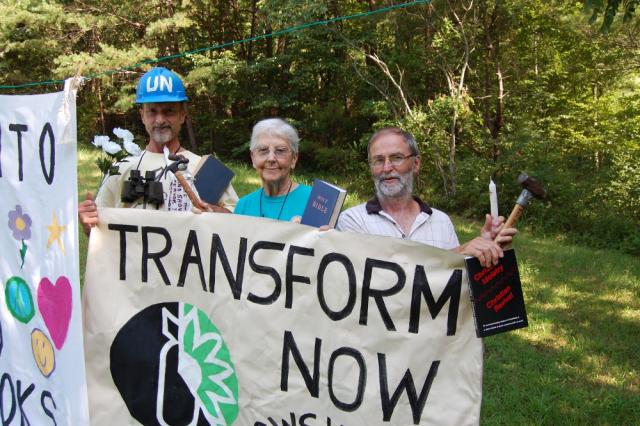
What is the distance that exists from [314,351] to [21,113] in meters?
1.66

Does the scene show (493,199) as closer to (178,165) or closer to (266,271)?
(266,271)

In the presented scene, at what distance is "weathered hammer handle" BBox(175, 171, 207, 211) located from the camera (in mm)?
2709

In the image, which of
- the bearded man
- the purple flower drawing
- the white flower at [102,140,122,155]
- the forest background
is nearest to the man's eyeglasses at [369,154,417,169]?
the bearded man

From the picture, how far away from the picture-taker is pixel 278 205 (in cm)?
309

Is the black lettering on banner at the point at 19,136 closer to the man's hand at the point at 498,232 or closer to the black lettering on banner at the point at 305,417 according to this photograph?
→ the black lettering on banner at the point at 305,417

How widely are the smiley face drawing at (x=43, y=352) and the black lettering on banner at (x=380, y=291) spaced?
136 cm

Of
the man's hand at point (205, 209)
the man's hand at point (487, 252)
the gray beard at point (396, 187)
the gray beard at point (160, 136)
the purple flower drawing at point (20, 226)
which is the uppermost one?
the gray beard at point (160, 136)

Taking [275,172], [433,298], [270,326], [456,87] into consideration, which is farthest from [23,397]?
[456,87]

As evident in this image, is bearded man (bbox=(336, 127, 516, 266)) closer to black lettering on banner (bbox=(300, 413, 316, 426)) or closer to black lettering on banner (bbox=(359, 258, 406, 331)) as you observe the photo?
black lettering on banner (bbox=(359, 258, 406, 331))

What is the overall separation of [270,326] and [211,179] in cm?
84

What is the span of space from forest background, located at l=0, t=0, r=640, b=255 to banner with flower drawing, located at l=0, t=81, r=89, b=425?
6.92 meters

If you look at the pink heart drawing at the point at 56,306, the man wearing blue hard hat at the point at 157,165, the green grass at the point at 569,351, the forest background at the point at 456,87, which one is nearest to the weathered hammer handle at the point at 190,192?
the man wearing blue hard hat at the point at 157,165

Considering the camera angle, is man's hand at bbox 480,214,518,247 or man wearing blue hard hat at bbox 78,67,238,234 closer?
man's hand at bbox 480,214,518,247

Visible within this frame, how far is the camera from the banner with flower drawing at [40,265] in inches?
106
